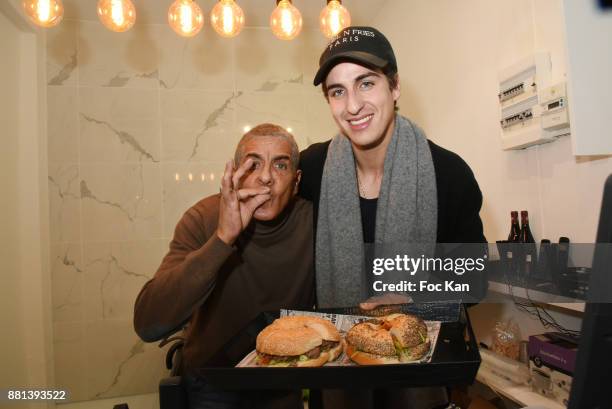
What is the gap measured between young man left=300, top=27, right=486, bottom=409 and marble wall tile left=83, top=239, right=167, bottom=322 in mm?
1715

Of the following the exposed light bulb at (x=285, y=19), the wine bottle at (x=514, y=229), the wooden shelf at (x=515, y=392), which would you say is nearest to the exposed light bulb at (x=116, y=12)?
the exposed light bulb at (x=285, y=19)

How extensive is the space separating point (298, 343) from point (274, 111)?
2.13 metres

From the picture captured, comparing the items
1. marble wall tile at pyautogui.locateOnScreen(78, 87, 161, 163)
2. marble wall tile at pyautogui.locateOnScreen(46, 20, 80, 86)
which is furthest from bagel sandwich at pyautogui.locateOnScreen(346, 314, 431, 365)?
marble wall tile at pyautogui.locateOnScreen(46, 20, 80, 86)

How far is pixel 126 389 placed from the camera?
248 centimetres

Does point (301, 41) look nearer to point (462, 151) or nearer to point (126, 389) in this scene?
point (462, 151)

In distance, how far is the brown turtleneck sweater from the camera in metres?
0.93

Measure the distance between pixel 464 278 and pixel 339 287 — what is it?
317mm

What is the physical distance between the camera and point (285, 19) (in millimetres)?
1675

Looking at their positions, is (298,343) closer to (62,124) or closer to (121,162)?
(121,162)

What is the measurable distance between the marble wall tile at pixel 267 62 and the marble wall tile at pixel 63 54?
1000mm

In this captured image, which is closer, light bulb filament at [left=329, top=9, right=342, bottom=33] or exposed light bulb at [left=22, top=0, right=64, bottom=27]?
exposed light bulb at [left=22, top=0, right=64, bottom=27]

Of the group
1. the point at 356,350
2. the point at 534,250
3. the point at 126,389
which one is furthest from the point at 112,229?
the point at 534,250

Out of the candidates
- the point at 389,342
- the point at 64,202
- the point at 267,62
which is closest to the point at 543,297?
the point at 389,342

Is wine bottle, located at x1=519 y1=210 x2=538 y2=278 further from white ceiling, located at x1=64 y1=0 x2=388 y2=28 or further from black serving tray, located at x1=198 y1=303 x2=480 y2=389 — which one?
white ceiling, located at x1=64 y1=0 x2=388 y2=28
